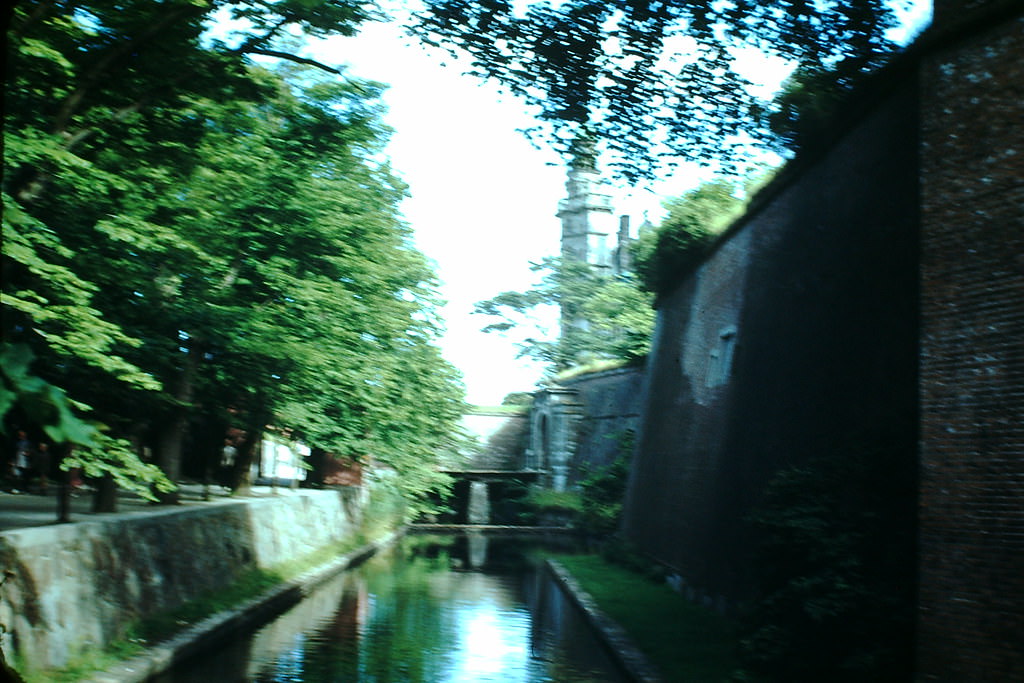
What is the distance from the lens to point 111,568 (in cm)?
1127

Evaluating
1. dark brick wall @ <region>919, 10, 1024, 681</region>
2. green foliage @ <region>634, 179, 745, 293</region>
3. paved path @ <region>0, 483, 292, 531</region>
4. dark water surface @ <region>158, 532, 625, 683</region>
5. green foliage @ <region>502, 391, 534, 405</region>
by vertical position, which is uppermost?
green foliage @ <region>634, 179, 745, 293</region>

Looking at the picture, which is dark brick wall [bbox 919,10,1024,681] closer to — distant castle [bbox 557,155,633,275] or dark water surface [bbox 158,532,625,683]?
dark water surface [bbox 158,532,625,683]

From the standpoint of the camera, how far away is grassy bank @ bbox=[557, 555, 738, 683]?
1075 centimetres

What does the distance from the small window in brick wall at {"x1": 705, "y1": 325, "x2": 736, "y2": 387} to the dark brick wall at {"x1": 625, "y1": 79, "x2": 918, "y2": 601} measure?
0.06 metres

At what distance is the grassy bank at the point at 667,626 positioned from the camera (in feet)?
35.3

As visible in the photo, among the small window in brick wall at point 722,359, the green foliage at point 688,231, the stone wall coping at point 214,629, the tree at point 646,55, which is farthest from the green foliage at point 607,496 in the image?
the tree at point 646,55

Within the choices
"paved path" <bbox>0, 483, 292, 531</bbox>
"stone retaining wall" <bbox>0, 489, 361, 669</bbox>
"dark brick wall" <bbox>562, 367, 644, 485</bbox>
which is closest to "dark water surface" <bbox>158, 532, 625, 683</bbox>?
"stone retaining wall" <bbox>0, 489, 361, 669</bbox>

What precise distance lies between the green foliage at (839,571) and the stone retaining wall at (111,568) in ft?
22.1

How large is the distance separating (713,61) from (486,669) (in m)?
7.40

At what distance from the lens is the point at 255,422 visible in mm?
19891

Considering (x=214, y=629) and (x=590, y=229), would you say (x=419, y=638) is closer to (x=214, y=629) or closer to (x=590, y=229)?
(x=214, y=629)

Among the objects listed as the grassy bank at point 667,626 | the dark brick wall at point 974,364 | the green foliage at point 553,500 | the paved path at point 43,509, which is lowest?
the grassy bank at point 667,626

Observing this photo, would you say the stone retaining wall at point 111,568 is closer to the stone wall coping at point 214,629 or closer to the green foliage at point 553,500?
the stone wall coping at point 214,629

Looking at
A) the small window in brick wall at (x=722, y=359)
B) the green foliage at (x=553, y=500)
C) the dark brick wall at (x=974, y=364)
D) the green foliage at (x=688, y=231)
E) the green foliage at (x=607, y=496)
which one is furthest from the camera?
the green foliage at (x=553, y=500)
